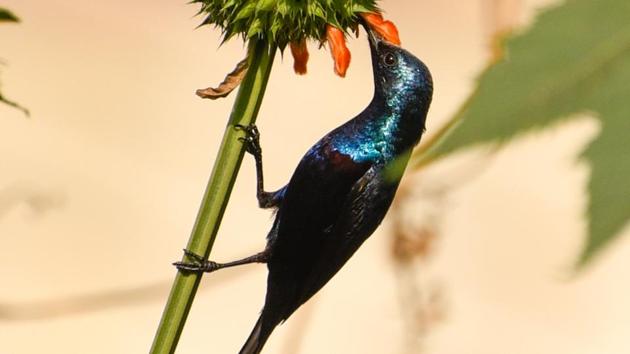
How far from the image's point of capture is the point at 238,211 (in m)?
2.05

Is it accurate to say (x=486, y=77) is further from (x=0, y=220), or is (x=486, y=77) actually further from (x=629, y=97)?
(x=0, y=220)

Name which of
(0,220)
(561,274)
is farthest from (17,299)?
(561,274)

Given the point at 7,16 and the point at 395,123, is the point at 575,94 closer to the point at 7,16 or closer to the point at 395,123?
the point at 7,16

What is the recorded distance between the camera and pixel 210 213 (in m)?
0.50

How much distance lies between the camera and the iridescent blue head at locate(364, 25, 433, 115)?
833 millimetres

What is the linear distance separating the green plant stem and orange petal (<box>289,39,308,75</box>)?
2.1 inches

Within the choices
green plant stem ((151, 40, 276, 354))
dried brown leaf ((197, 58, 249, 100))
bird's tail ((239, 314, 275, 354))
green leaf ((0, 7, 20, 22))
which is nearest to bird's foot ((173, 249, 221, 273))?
green plant stem ((151, 40, 276, 354))

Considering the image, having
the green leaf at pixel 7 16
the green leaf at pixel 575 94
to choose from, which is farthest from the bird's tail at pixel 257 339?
the green leaf at pixel 575 94

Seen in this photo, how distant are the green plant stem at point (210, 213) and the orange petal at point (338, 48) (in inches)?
2.3

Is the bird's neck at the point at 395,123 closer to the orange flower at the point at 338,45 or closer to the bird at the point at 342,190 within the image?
the bird at the point at 342,190

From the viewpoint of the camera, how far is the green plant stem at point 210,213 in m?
0.48

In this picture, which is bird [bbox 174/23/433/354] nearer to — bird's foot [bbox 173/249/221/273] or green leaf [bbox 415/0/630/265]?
bird's foot [bbox 173/249/221/273]

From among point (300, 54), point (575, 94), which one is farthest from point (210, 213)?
point (575, 94)

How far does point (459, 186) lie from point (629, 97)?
194 cm
